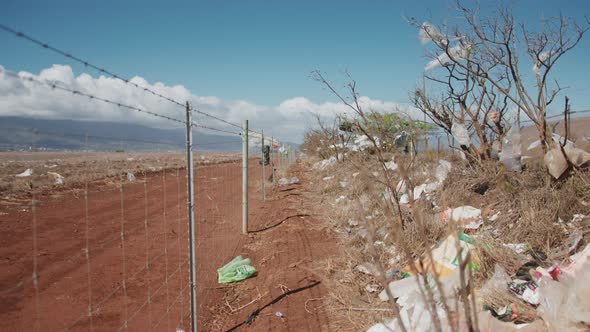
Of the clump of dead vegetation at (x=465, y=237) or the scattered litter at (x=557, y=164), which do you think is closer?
the clump of dead vegetation at (x=465, y=237)

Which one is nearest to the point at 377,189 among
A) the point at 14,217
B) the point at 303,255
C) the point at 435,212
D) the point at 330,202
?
the point at 330,202

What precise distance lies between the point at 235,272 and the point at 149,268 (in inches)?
47.2

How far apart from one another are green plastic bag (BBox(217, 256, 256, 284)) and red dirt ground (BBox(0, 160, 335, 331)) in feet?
0.39

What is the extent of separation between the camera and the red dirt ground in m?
3.47

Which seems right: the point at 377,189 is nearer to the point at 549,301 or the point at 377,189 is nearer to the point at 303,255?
the point at 303,255

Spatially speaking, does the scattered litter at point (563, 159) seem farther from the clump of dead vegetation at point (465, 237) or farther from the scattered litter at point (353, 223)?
the scattered litter at point (353, 223)

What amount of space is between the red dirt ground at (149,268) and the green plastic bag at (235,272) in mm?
120

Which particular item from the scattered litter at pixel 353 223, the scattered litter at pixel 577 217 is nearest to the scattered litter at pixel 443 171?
the scattered litter at pixel 353 223

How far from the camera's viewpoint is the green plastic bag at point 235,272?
14.3 feet

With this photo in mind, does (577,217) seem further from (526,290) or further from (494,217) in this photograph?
(526,290)

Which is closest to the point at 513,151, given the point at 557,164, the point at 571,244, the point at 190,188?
the point at 557,164

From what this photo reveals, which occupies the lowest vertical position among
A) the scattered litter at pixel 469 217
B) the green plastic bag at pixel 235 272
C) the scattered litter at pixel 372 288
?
the green plastic bag at pixel 235 272

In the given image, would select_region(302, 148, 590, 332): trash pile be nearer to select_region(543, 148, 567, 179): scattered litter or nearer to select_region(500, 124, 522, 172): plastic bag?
select_region(500, 124, 522, 172): plastic bag

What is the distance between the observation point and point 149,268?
473 cm
